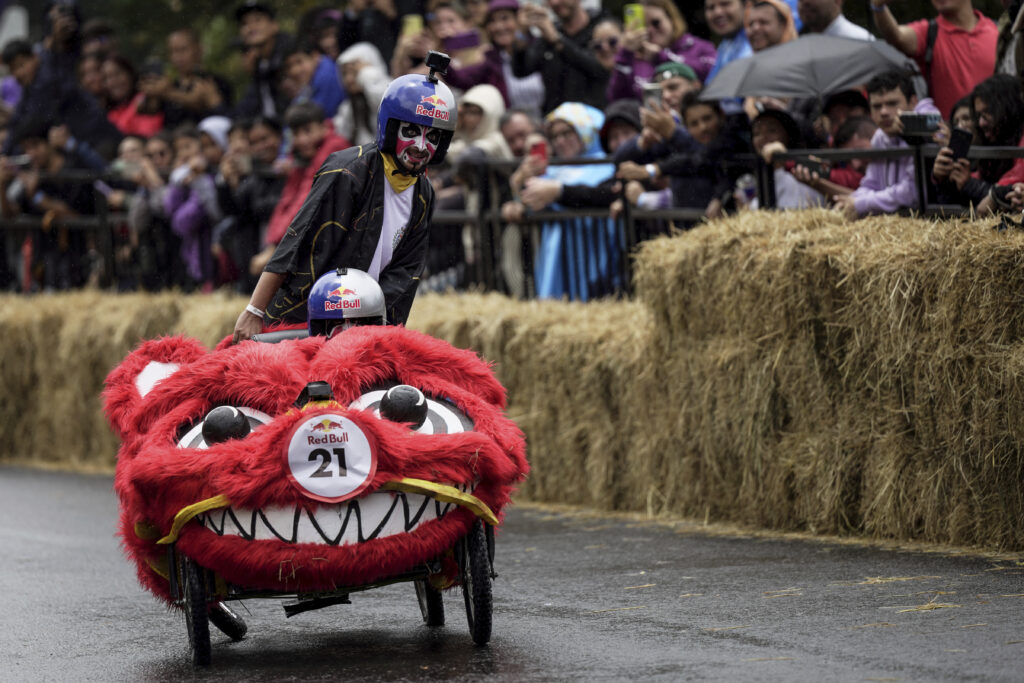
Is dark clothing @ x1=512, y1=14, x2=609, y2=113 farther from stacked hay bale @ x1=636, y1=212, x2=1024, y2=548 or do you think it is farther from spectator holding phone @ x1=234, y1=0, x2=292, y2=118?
spectator holding phone @ x1=234, y1=0, x2=292, y2=118

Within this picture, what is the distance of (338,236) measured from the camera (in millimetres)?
7320

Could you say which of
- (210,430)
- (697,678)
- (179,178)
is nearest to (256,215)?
(179,178)

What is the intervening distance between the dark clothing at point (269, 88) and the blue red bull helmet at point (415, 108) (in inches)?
380

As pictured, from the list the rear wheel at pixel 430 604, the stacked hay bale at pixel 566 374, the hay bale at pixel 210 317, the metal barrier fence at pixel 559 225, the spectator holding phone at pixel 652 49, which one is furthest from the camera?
the hay bale at pixel 210 317

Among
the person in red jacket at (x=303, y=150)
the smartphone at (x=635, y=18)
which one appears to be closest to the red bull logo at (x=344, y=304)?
the smartphone at (x=635, y=18)

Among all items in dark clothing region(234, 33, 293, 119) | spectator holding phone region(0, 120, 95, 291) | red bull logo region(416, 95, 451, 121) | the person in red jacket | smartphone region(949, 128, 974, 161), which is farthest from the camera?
spectator holding phone region(0, 120, 95, 291)

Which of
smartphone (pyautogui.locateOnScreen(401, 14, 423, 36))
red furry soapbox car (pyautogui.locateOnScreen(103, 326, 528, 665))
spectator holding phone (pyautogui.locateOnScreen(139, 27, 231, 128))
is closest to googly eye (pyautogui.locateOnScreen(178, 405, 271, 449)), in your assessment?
red furry soapbox car (pyautogui.locateOnScreen(103, 326, 528, 665))

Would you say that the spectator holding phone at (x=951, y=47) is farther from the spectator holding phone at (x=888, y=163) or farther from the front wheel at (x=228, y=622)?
the front wheel at (x=228, y=622)

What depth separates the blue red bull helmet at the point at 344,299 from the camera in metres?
6.74

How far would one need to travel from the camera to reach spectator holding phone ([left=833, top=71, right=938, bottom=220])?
9438mm

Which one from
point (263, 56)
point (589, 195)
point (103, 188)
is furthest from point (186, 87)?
point (589, 195)

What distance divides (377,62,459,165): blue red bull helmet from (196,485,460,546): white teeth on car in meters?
1.86

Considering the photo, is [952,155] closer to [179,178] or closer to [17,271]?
[179,178]

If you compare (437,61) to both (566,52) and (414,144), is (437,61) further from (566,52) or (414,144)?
(566,52)
